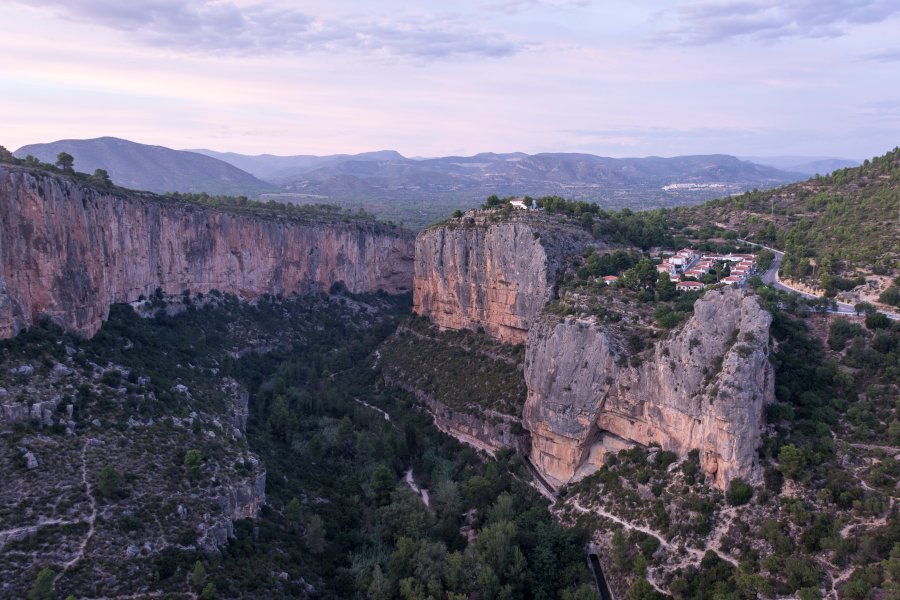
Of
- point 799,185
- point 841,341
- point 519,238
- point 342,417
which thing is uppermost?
point 799,185

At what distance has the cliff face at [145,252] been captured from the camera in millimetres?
39250

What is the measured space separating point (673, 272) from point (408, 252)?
150 feet

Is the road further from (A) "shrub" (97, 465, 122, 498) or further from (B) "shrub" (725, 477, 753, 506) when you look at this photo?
(A) "shrub" (97, 465, 122, 498)

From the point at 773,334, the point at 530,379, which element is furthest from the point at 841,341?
the point at 530,379

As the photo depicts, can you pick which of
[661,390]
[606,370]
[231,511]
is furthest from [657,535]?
[231,511]

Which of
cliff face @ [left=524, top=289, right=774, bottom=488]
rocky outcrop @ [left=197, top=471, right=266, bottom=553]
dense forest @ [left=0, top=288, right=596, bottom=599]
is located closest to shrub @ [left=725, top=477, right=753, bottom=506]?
cliff face @ [left=524, top=289, right=774, bottom=488]

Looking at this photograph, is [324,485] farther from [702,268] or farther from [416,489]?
[702,268]

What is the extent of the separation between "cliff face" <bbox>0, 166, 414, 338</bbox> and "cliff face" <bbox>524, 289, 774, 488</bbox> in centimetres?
3336

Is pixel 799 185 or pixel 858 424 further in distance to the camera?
pixel 799 185

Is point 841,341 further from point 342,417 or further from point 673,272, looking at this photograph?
point 342,417

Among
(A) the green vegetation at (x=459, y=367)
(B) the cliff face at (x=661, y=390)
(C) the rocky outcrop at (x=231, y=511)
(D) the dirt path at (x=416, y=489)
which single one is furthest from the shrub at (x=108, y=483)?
(A) the green vegetation at (x=459, y=367)

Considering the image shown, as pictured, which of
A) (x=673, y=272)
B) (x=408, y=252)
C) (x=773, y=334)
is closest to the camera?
(x=773, y=334)

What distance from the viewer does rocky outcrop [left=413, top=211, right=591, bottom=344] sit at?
56.1 meters

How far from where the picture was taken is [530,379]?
48.2m
